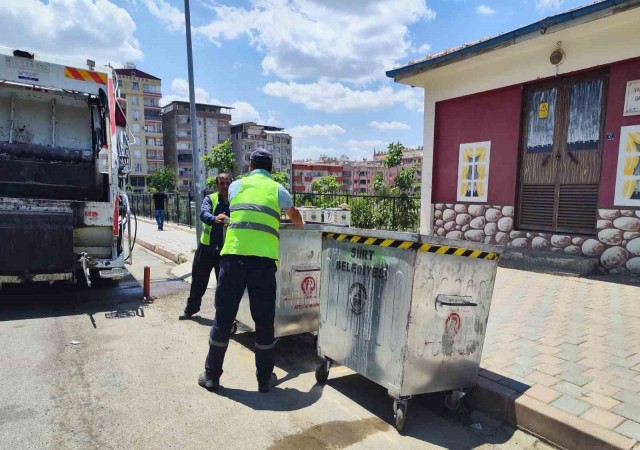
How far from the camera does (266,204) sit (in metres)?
3.46

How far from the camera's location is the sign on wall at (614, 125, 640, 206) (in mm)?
6466

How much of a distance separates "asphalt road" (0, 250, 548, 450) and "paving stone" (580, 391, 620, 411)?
0.52 meters

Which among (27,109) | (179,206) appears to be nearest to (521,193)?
(27,109)

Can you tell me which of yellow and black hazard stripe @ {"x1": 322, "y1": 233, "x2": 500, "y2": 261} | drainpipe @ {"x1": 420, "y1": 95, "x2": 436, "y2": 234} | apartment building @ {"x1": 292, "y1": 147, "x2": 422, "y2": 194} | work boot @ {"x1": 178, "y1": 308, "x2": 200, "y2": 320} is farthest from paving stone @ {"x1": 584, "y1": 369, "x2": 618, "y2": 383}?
apartment building @ {"x1": 292, "y1": 147, "x2": 422, "y2": 194}

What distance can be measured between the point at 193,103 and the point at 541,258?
7.21m

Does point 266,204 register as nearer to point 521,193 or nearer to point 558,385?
point 558,385

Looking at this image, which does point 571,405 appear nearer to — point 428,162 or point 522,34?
point 522,34

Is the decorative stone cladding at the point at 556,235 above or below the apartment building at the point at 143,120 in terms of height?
below

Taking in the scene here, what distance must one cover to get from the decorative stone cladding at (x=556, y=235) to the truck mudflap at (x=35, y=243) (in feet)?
23.8

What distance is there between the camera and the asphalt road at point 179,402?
8.91 ft

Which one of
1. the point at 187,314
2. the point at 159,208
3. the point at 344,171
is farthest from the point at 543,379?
the point at 344,171

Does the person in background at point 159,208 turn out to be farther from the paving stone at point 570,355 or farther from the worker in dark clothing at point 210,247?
the paving stone at point 570,355

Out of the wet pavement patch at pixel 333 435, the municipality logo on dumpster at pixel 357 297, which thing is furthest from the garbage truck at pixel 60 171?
the wet pavement patch at pixel 333 435

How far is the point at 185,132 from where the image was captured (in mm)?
81312
